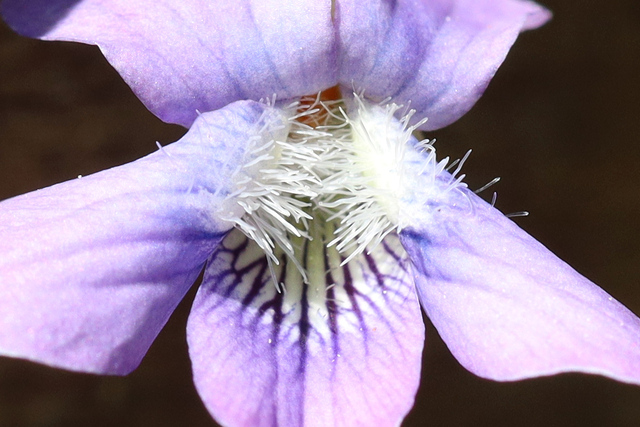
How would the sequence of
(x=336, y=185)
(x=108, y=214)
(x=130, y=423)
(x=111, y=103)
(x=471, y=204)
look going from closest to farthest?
(x=108, y=214) < (x=471, y=204) < (x=336, y=185) < (x=111, y=103) < (x=130, y=423)

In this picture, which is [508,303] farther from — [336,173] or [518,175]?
[518,175]

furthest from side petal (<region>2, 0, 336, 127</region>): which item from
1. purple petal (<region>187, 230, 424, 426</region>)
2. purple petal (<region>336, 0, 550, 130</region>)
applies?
purple petal (<region>187, 230, 424, 426</region>)

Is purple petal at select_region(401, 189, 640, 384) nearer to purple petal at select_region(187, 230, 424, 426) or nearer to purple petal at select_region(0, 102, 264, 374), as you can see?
purple petal at select_region(187, 230, 424, 426)

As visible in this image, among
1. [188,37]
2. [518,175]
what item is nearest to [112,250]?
[188,37]

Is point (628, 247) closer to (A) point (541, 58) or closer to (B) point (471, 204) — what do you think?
(A) point (541, 58)

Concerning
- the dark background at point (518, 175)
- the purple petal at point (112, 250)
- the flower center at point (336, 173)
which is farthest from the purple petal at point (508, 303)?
the dark background at point (518, 175)

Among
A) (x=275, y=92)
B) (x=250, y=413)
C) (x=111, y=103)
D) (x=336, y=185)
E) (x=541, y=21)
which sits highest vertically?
(x=541, y=21)

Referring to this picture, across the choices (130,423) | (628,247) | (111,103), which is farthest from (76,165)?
(628,247)
